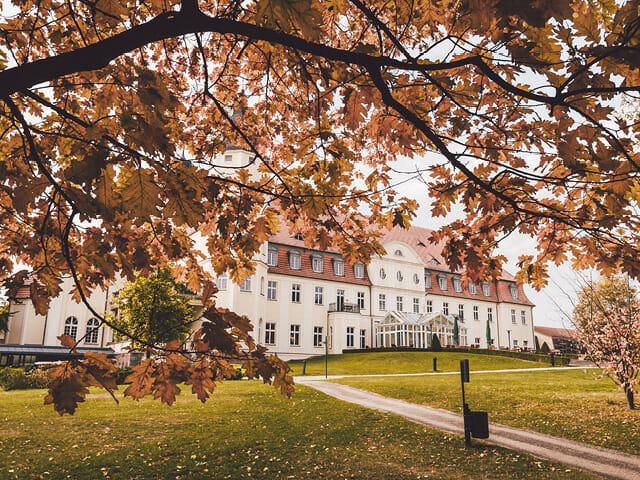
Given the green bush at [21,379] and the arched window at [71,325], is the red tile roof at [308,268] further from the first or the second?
the green bush at [21,379]

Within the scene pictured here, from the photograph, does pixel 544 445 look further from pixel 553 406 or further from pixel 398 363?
pixel 398 363

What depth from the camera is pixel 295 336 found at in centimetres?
3397

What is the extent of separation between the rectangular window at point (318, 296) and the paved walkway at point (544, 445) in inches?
940

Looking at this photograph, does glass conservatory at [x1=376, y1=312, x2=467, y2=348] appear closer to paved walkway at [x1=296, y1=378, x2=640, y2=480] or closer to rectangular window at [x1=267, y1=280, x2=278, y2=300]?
rectangular window at [x1=267, y1=280, x2=278, y2=300]

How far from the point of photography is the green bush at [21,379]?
17844 mm

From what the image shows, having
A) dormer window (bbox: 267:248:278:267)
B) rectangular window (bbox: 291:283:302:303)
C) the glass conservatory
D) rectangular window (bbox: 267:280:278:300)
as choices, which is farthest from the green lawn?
the glass conservatory

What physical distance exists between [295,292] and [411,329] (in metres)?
10.4

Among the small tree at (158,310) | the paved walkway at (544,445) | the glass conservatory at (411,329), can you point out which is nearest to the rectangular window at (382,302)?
the glass conservatory at (411,329)

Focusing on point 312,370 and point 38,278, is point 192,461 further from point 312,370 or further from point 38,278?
point 312,370

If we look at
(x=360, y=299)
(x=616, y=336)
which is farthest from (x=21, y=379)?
(x=360, y=299)

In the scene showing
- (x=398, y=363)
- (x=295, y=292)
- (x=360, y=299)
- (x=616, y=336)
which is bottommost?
(x=398, y=363)

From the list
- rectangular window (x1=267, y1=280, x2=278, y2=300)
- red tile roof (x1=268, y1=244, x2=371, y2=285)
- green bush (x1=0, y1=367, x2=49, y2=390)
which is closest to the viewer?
green bush (x1=0, y1=367, x2=49, y2=390)

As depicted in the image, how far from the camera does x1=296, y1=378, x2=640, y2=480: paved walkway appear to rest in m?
6.15

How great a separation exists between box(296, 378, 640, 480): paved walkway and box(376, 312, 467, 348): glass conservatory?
25.1 meters
